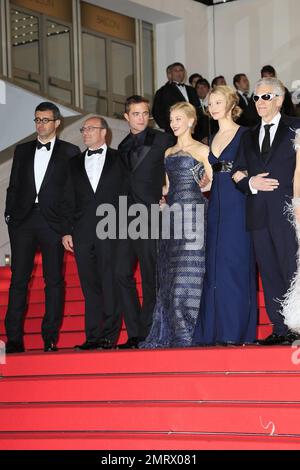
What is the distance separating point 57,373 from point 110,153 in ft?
5.29

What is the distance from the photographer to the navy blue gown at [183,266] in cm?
607

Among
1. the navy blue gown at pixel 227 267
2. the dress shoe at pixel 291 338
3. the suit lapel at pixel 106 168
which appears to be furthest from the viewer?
the suit lapel at pixel 106 168

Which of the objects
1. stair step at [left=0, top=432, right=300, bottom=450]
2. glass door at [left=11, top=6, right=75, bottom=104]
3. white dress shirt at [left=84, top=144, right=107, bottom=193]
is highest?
glass door at [left=11, top=6, right=75, bottom=104]

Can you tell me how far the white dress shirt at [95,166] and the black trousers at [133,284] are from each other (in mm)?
498

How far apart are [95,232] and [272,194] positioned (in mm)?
1301

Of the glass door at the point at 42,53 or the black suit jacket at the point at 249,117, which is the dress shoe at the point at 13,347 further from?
the glass door at the point at 42,53

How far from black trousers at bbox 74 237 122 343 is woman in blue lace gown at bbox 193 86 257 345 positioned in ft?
2.05

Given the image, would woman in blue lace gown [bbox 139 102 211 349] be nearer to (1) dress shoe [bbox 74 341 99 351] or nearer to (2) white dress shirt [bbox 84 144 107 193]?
(1) dress shoe [bbox 74 341 99 351]

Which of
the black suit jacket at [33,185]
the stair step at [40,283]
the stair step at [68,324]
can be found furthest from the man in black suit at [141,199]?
the stair step at [40,283]

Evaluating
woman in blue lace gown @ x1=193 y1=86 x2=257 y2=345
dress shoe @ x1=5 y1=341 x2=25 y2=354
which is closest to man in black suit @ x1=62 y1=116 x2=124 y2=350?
dress shoe @ x1=5 y1=341 x2=25 y2=354

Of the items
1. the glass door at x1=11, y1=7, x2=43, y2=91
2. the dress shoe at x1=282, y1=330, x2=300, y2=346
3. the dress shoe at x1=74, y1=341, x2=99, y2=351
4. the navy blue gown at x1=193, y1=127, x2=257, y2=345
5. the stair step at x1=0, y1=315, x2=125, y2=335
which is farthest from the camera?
the glass door at x1=11, y1=7, x2=43, y2=91

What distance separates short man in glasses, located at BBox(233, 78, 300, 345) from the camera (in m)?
5.62

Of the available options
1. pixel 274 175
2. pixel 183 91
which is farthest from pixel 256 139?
pixel 183 91

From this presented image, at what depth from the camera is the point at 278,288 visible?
18.6ft
